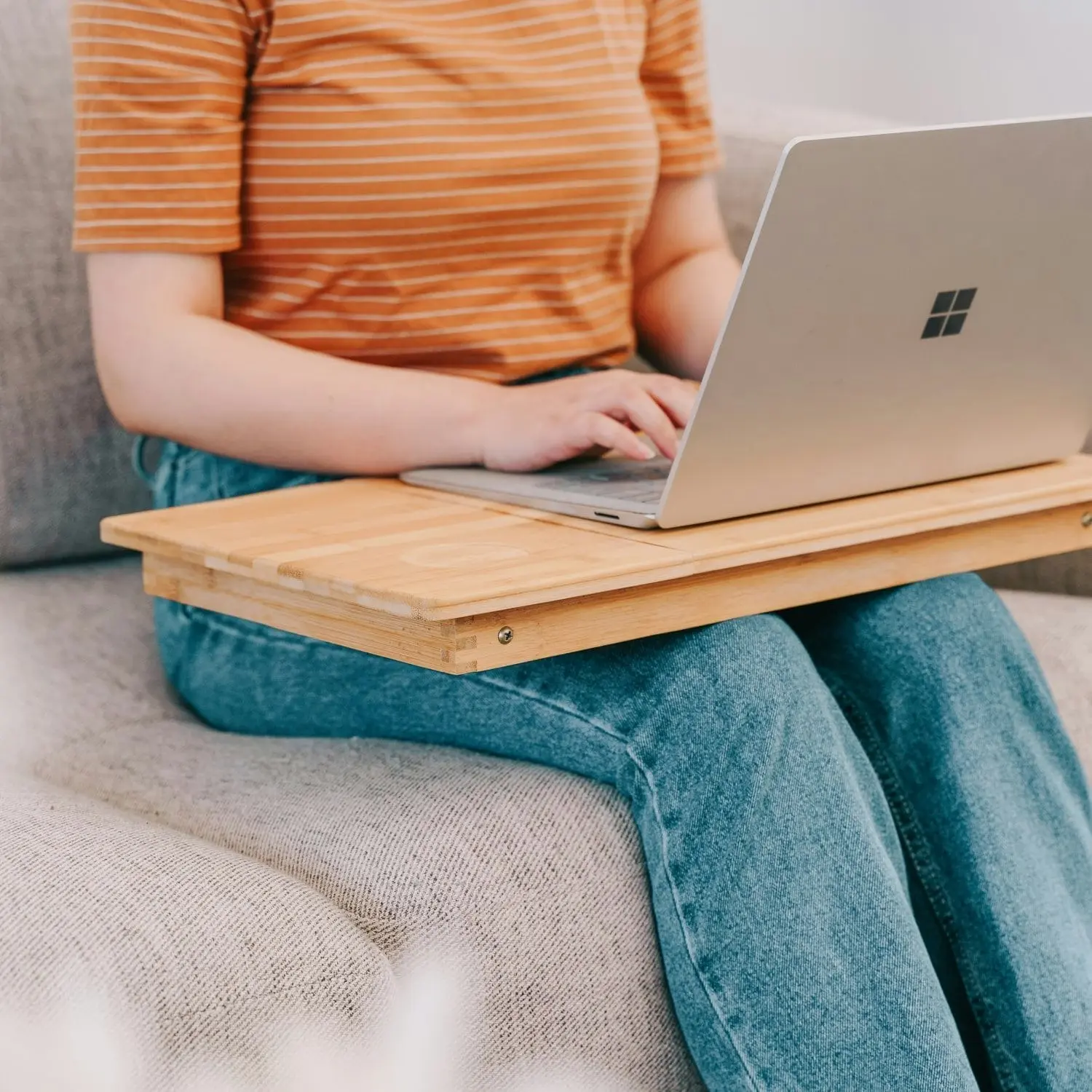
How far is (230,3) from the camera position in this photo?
0.91m

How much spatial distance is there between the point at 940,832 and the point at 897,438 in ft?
0.76

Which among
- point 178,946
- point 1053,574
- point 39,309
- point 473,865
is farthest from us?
point 1053,574

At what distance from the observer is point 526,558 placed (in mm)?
737

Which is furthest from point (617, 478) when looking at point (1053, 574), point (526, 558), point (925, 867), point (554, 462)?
point (1053, 574)

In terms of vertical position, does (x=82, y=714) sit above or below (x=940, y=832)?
below

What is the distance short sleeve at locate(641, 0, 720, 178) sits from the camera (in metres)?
1.20

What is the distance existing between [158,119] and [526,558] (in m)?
0.39

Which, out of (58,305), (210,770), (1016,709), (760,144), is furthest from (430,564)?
(760,144)

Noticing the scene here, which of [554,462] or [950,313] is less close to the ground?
[950,313]

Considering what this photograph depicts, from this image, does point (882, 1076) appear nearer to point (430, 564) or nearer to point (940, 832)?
point (940, 832)

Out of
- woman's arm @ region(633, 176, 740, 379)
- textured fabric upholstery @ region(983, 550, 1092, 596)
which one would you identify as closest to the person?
woman's arm @ region(633, 176, 740, 379)

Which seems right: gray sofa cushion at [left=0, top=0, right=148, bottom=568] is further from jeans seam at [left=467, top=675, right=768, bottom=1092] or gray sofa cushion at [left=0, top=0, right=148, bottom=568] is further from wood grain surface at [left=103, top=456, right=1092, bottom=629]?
jeans seam at [left=467, top=675, right=768, bottom=1092]

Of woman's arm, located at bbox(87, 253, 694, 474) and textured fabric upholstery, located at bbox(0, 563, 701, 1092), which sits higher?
woman's arm, located at bbox(87, 253, 694, 474)

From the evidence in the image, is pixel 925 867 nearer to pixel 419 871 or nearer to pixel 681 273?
pixel 419 871
